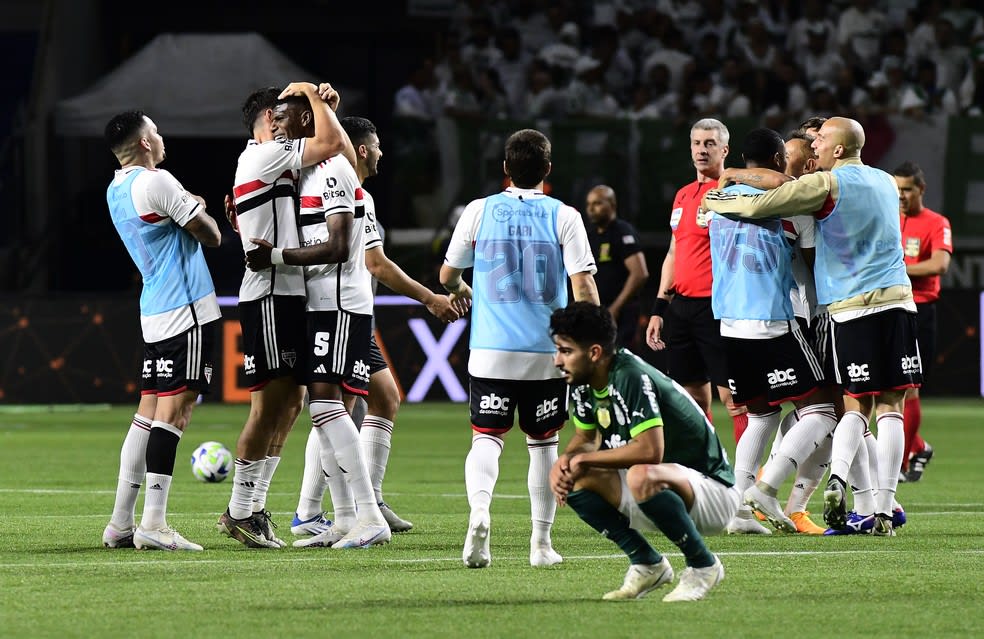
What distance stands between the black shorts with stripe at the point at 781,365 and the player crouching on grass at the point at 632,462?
2561mm

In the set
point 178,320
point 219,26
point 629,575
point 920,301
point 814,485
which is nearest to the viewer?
point 629,575

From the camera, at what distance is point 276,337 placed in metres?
7.75

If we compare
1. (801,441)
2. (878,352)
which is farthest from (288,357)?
(878,352)

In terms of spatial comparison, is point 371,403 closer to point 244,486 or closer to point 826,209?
point 244,486

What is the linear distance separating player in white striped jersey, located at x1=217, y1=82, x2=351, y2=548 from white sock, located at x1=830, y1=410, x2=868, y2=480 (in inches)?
108

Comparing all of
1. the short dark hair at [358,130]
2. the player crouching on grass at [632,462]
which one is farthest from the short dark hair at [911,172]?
the player crouching on grass at [632,462]

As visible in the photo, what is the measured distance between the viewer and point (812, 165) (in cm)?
930

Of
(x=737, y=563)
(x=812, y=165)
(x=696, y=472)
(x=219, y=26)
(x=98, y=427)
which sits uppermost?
(x=219, y=26)

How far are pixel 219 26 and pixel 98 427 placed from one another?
11.4m

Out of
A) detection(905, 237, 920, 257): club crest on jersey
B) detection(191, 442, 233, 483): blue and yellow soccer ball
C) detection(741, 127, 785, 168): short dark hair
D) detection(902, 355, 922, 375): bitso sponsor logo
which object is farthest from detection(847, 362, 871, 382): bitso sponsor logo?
detection(191, 442, 233, 483): blue and yellow soccer ball

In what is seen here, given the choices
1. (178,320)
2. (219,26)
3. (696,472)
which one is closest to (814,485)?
(696,472)

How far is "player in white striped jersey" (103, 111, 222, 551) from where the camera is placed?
25.5 ft

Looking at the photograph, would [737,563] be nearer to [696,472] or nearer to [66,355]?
[696,472]

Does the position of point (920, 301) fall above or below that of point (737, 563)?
above
